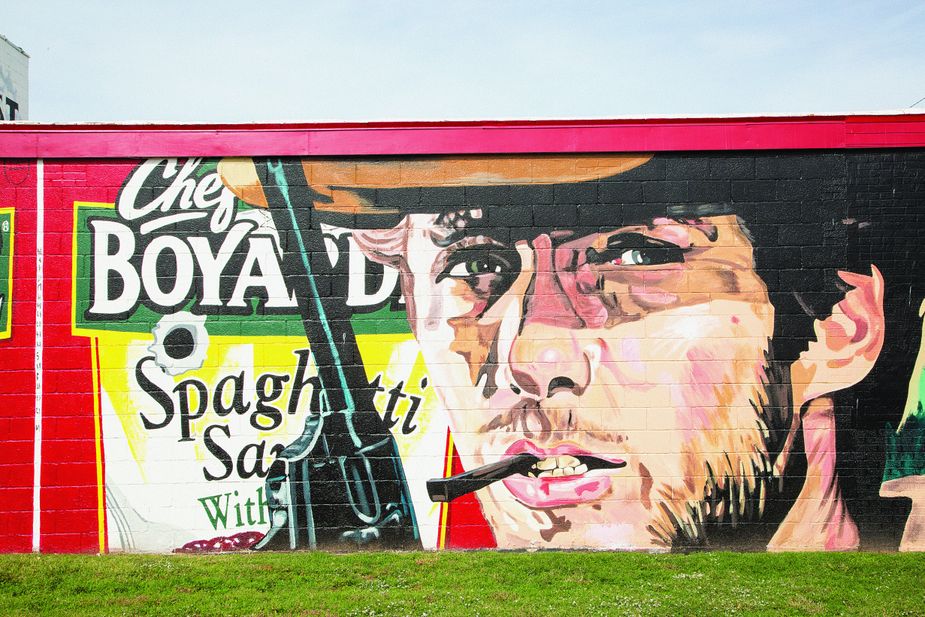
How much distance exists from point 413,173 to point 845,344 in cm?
393

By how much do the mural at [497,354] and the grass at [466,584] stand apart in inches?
12.9

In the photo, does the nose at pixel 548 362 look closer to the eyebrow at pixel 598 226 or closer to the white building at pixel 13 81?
the eyebrow at pixel 598 226

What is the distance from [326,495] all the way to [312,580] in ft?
2.81

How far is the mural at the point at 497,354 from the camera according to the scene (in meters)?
6.30

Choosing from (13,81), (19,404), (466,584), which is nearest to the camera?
(466,584)

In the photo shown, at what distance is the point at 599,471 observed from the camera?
634cm

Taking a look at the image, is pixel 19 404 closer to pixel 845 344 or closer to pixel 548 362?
pixel 548 362

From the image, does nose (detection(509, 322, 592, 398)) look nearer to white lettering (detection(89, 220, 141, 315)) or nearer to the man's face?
the man's face

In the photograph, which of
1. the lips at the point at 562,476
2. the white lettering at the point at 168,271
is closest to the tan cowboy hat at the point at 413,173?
the white lettering at the point at 168,271

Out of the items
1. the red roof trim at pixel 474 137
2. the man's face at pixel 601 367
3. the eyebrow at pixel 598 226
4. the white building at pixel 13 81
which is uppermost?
the white building at pixel 13 81

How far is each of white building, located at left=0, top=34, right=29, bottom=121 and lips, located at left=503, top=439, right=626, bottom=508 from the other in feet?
47.2

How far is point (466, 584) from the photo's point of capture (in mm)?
5500

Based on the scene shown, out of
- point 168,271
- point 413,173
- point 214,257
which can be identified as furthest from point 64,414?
point 413,173

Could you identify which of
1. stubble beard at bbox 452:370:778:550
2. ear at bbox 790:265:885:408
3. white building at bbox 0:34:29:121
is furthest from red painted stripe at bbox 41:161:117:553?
white building at bbox 0:34:29:121
